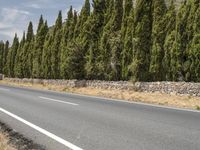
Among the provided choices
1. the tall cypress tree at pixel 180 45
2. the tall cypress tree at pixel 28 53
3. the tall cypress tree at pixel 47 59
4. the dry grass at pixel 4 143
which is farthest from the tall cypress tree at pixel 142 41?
the tall cypress tree at pixel 28 53

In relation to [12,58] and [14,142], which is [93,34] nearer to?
[14,142]

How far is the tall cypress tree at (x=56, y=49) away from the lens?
153 feet

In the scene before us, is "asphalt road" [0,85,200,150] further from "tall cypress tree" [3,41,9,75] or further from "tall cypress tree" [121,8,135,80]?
"tall cypress tree" [3,41,9,75]

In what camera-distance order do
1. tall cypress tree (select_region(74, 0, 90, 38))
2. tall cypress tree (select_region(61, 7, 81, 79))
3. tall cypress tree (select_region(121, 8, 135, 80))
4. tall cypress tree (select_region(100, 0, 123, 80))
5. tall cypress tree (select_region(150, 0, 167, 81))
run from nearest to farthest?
Answer: tall cypress tree (select_region(150, 0, 167, 81))
tall cypress tree (select_region(121, 8, 135, 80))
tall cypress tree (select_region(100, 0, 123, 80))
tall cypress tree (select_region(61, 7, 81, 79))
tall cypress tree (select_region(74, 0, 90, 38))

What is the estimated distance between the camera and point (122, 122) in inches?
454

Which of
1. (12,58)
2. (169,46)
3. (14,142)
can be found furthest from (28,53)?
(14,142)

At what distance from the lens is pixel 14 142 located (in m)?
8.98

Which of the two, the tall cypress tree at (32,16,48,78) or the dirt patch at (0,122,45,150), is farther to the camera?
the tall cypress tree at (32,16,48,78)

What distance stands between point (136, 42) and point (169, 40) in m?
3.80

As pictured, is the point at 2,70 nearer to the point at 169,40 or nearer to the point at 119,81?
Result: the point at 119,81

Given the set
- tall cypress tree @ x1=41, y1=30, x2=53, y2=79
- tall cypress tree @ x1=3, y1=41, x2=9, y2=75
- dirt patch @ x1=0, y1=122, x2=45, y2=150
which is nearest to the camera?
dirt patch @ x1=0, y1=122, x2=45, y2=150

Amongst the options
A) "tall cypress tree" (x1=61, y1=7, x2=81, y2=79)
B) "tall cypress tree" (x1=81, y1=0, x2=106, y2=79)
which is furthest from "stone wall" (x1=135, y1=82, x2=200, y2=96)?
"tall cypress tree" (x1=61, y1=7, x2=81, y2=79)

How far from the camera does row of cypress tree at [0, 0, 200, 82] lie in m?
24.0

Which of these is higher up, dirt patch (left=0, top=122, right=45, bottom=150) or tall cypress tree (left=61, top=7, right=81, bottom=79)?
tall cypress tree (left=61, top=7, right=81, bottom=79)
